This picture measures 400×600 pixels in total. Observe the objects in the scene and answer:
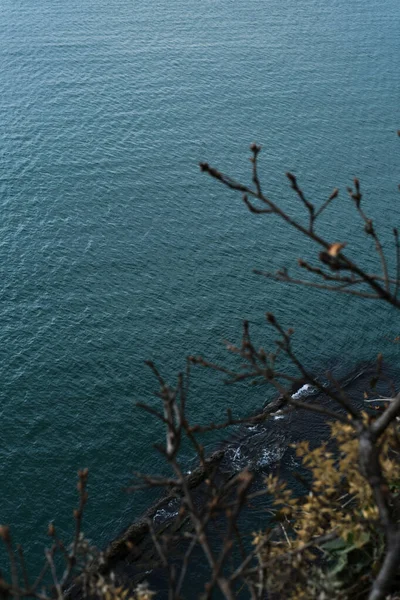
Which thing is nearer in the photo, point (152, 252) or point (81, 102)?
point (152, 252)

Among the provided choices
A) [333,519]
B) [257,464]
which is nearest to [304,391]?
[257,464]

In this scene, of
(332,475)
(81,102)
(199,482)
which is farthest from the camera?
(81,102)

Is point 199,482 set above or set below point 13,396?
below

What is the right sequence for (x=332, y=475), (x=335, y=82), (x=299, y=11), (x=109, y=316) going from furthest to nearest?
(x=299, y=11)
(x=335, y=82)
(x=109, y=316)
(x=332, y=475)

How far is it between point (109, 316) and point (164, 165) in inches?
728

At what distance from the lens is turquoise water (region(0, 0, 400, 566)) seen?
3575 centimetres

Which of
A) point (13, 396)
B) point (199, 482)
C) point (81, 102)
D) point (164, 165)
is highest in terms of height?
point (81, 102)

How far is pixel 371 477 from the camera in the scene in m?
9.32

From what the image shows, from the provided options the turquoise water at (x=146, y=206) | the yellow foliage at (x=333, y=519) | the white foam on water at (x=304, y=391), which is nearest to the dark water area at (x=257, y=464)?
the white foam on water at (x=304, y=391)

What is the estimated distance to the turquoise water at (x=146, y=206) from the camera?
1407 inches

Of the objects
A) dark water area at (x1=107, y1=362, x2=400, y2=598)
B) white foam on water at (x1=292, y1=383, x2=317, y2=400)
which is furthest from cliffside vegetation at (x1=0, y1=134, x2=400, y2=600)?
white foam on water at (x1=292, y1=383, x2=317, y2=400)

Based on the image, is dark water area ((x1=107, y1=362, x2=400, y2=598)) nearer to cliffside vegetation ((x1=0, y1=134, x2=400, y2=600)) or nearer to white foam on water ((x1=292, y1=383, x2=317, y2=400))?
white foam on water ((x1=292, y1=383, x2=317, y2=400))

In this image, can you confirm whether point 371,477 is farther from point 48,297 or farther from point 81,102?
point 81,102

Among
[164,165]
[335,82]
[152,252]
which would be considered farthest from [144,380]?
[335,82]
